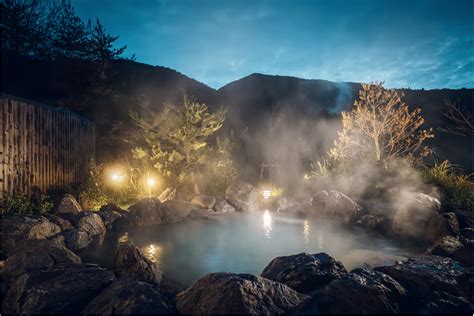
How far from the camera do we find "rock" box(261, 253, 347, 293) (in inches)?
161

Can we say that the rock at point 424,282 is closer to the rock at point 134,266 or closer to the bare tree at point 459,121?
the rock at point 134,266

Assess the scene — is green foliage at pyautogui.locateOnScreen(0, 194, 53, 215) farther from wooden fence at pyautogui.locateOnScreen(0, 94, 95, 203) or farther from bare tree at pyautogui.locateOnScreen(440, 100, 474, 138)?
bare tree at pyautogui.locateOnScreen(440, 100, 474, 138)

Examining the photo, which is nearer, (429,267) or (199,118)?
(429,267)

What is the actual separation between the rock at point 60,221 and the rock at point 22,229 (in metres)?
0.39

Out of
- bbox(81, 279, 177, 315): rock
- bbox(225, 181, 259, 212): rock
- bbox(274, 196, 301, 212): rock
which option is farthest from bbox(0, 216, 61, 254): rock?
bbox(274, 196, 301, 212): rock

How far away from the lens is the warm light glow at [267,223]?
351 inches

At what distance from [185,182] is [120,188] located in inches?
118

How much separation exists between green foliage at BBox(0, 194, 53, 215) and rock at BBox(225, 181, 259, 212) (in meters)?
7.03

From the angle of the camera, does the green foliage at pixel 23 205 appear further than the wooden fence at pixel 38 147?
No

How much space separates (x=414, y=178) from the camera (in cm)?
1031

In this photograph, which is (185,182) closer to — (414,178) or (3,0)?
(414,178)

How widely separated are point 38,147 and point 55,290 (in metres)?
6.44

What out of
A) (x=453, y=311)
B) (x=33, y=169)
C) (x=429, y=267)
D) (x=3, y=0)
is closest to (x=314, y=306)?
(x=453, y=311)

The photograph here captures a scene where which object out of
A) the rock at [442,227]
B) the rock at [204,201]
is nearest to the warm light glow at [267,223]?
the rock at [204,201]
